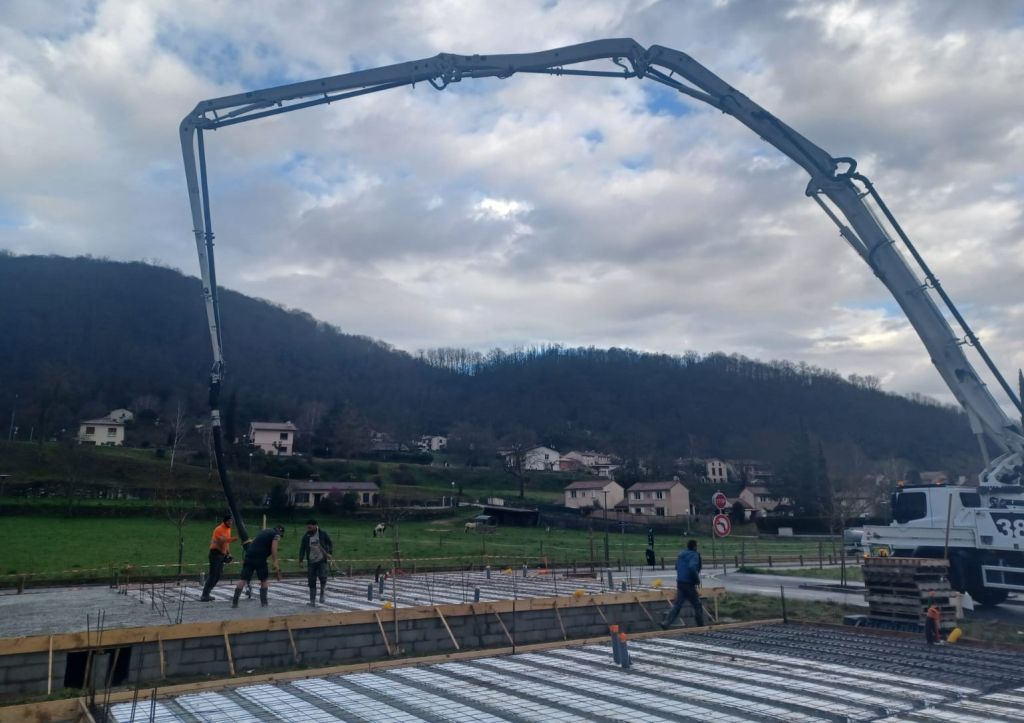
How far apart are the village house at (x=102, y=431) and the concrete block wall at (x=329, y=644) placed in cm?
7405

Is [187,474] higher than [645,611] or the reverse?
higher

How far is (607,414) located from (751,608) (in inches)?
3693

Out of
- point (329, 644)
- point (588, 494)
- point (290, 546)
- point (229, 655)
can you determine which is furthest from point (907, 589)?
point (588, 494)

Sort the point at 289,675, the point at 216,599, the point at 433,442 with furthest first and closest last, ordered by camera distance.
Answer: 1. the point at 433,442
2. the point at 216,599
3. the point at 289,675

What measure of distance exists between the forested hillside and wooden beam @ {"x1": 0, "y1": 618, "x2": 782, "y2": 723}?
62.9 m

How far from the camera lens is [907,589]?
484 inches

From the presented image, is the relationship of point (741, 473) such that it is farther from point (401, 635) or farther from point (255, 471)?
point (401, 635)

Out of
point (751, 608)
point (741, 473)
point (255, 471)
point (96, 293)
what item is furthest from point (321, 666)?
point (96, 293)

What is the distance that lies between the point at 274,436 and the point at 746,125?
7334 cm

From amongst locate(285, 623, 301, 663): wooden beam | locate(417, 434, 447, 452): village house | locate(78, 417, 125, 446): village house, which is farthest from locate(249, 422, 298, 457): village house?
locate(285, 623, 301, 663): wooden beam

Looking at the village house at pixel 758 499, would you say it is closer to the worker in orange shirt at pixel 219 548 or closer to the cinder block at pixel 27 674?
the worker in orange shirt at pixel 219 548

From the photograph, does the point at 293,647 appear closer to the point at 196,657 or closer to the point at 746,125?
the point at 196,657

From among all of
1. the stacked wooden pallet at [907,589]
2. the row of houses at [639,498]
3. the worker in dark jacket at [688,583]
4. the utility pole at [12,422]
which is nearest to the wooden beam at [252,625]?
the worker in dark jacket at [688,583]

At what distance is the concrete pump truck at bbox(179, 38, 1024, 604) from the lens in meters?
15.1
